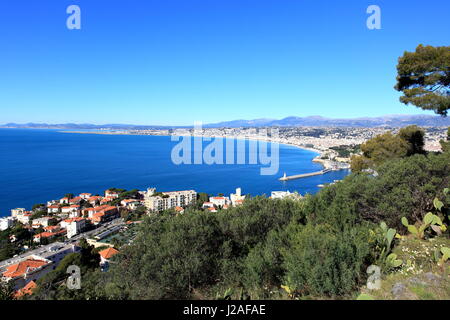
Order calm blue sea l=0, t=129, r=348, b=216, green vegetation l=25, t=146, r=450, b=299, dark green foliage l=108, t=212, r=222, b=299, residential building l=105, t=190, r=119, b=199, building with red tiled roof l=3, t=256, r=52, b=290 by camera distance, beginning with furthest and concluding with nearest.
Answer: calm blue sea l=0, t=129, r=348, b=216 → residential building l=105, t=190, r=119, b=199 → building with red tiled roof l=3, t=256, r=52, b=290 → dark green foliage l=108, t=212, r=222, b=299 → green vegetation l=25, t=146, r=450, b=299

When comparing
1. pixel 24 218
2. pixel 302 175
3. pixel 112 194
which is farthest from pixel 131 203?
pixel 302 175

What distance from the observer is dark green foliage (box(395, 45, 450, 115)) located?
5.71m

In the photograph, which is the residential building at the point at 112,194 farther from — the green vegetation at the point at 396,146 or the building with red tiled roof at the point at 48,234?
the green vegetation at the point at 396,146

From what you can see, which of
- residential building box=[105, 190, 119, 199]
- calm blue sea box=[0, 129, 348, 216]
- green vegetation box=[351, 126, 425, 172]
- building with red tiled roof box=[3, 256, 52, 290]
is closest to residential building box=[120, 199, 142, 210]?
residential building box=[105, 190, 119, 199]

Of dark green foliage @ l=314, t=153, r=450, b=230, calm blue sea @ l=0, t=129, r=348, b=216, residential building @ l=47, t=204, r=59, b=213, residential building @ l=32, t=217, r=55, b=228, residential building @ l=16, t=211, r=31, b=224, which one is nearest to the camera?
dark green foliage @ l=314, t=153, r=450, b=230

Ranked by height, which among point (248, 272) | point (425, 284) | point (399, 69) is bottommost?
point (248, 272)

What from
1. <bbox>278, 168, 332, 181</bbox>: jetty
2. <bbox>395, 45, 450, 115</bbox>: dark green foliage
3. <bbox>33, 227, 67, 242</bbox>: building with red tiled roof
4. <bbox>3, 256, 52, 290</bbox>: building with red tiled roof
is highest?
<bbox>395, 45, 450, 115</bbox>: dark green foliage

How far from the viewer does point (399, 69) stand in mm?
6488

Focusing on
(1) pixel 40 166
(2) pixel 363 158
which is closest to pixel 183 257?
(2) pixel 363 158

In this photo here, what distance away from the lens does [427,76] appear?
6043 mm

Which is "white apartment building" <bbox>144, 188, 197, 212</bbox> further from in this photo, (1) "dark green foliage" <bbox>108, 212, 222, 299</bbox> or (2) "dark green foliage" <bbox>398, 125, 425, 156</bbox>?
(1) "dark green foliage" <bbox>108, 212, 222, 299</bbox>

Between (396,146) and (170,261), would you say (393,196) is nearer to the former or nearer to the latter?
(170,261)
